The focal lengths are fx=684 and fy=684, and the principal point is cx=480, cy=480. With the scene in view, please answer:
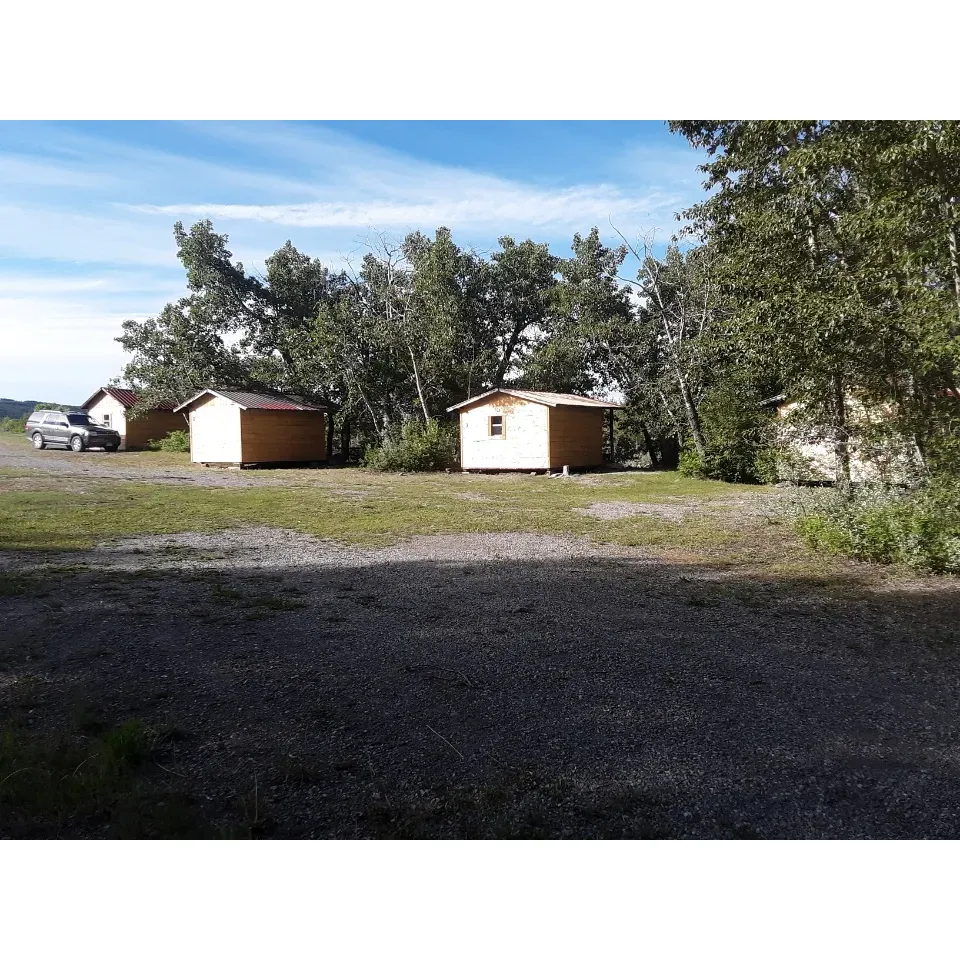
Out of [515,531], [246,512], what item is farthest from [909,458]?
[246,512]

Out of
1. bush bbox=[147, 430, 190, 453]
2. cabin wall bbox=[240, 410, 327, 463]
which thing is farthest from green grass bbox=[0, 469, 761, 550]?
bush bbox=[147, 430, 190, 453]

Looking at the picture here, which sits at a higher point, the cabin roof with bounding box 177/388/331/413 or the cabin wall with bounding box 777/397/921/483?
the cabin roof with bounding box 177/388/331/413

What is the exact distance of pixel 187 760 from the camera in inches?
116

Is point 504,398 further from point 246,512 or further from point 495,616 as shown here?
point 495,616

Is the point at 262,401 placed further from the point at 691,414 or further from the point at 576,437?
the point at 691,414

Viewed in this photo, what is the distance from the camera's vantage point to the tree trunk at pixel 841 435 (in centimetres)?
877

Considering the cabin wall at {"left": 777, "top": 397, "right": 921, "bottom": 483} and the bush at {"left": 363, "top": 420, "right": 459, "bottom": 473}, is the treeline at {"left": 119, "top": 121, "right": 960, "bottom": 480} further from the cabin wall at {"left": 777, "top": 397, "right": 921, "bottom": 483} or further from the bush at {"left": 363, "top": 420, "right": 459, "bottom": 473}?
the bush at {"left": 363, "top": 420, "right": 459, "bottom": 473}

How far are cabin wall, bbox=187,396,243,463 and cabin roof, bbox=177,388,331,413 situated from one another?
0.24 meters

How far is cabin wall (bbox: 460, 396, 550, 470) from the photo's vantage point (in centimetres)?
2141

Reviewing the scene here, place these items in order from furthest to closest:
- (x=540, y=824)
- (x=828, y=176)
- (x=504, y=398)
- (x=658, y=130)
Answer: (x=504, y=398) < (x=828, y=176) < (x=658, y=130) < (x=540, y=824)

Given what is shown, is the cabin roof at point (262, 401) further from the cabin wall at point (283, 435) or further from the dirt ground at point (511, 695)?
the dirt ground at point (511, 695)

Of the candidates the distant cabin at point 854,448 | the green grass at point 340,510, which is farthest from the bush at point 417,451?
the distant cabin at point 854,448

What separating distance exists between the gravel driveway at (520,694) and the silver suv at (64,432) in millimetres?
Result: 22605

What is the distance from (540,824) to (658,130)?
5.78m
